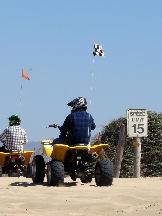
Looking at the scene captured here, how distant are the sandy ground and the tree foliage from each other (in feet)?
22.2

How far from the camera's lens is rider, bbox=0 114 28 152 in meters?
15.7

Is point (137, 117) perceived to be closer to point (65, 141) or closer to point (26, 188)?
point (65, 141)

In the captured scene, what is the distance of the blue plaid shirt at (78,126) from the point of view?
37.8 ft

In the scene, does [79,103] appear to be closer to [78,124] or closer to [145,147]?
[78,124]

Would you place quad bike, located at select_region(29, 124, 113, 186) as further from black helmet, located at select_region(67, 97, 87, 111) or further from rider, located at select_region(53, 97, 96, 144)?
black helmet, located at select_region(67, 97, 87, 111)

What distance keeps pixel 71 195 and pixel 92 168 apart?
2304 mm

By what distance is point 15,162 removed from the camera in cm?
1597

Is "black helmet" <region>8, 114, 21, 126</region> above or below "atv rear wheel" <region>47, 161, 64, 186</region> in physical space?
above

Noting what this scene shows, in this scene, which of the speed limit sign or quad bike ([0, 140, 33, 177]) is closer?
the speed limit sign

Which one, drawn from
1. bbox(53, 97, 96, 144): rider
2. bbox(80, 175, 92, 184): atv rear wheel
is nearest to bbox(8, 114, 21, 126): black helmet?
bbox(80, 175, 92, 184): atv rear wheel

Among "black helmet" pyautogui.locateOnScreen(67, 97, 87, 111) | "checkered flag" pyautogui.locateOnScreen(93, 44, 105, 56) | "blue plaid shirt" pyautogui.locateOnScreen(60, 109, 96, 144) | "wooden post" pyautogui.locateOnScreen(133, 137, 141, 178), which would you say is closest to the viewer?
"blue plaid shirt" pyautogui.locateOnScreen(60, 109, 96, 144)

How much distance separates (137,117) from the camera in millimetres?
14430

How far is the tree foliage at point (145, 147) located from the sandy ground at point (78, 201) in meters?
6.77

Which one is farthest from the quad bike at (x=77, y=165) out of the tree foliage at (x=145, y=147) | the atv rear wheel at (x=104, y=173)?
the tree foliage at (x=145, y=147)
